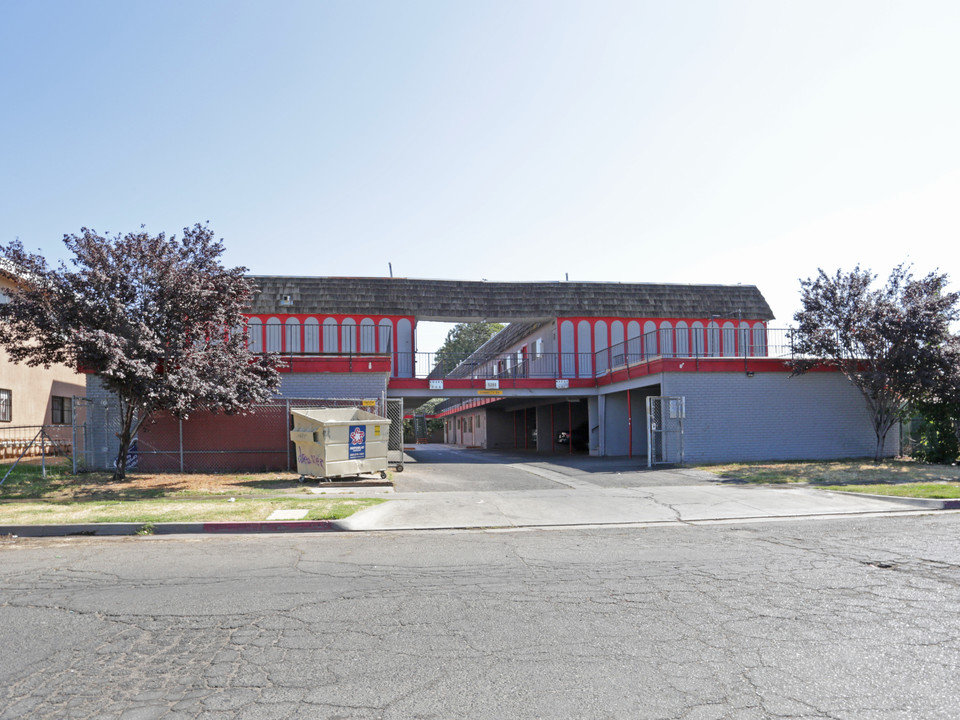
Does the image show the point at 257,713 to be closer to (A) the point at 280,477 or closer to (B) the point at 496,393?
(A) the point at 280,477

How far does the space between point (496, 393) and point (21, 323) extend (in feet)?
58.8

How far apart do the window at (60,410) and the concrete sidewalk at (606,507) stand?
69.0 ft

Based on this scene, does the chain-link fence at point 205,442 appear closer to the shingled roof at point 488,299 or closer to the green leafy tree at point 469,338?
the shingled roof at point 488,299

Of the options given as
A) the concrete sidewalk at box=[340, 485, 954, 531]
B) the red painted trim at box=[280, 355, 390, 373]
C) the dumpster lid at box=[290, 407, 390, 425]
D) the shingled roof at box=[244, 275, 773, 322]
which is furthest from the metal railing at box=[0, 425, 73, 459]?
the concrete sidewalk at box=[340, 485, 954, 531]

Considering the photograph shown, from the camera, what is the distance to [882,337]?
20.7 metres

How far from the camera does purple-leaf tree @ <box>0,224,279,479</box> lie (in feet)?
49.3

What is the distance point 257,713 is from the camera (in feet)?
12.9

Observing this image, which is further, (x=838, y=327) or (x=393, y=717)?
(x=838, y=327)

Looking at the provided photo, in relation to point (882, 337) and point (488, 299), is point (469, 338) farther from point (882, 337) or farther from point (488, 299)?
point (882, 337)

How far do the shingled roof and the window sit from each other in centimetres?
858

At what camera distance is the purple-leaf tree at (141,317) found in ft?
49.3

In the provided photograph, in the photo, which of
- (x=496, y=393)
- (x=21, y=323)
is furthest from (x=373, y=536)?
(x=496, y=393)

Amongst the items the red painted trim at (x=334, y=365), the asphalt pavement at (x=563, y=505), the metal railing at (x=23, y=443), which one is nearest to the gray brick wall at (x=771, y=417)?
the asphalt pavement at (x=563, y=505)

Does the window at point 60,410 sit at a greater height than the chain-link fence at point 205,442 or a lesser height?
greater
